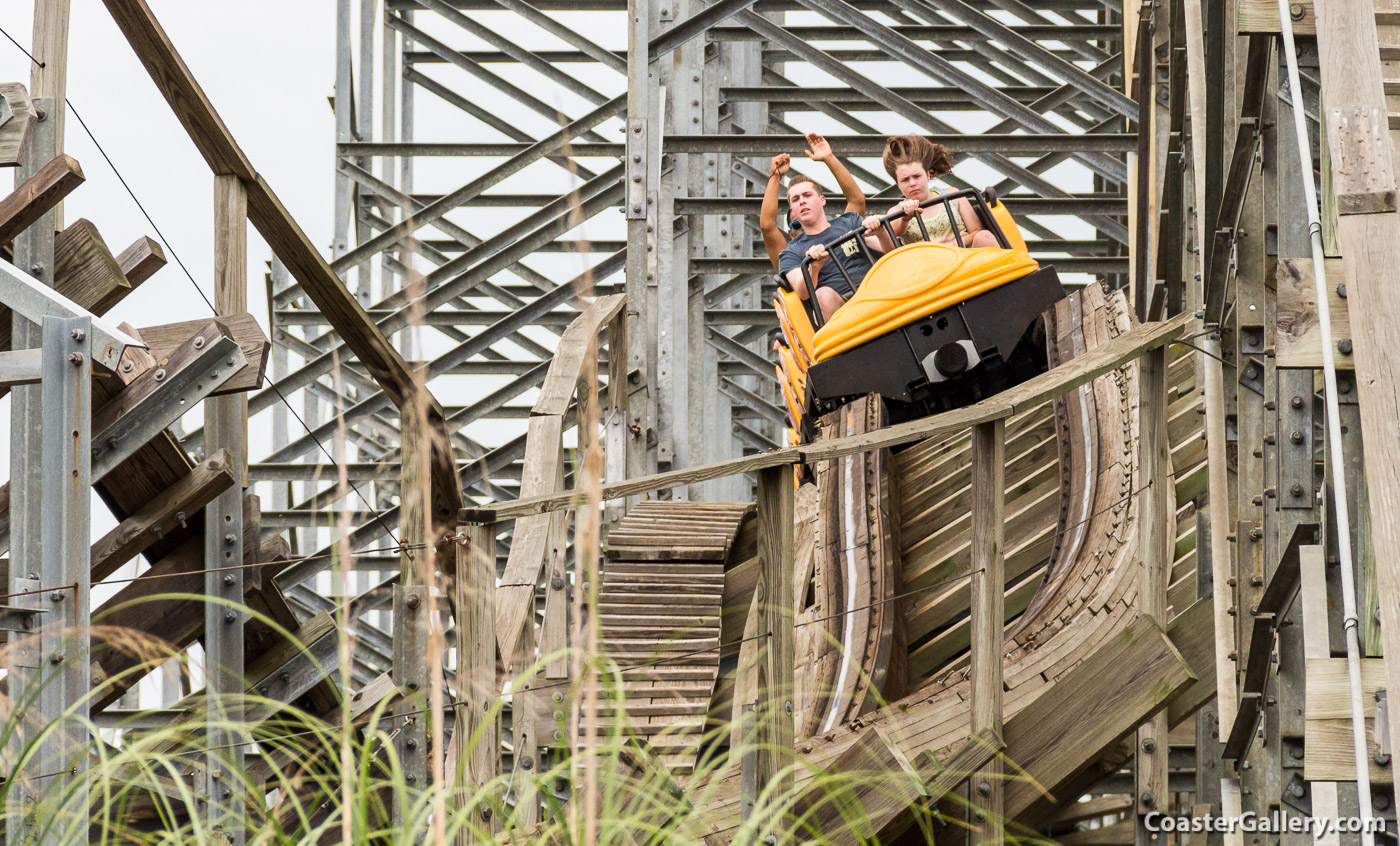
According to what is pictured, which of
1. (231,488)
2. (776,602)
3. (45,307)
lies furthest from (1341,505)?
(231,488)

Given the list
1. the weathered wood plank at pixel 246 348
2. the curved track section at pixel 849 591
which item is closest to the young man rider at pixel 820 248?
the curved track section at pixel 849 591

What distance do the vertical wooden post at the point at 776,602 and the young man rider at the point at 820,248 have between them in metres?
3.20

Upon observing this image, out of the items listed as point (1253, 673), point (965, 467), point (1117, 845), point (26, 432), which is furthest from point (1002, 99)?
point (26, 432)

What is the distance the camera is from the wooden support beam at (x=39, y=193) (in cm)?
388

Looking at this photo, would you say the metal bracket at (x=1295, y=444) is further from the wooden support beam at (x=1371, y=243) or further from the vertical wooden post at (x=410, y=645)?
the vertical wooden post at (x=410, y=645)

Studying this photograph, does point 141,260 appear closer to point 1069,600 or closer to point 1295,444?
point 1069,600

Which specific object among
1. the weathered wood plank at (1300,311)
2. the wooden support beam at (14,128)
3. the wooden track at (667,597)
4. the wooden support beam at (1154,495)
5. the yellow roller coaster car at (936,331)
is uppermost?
the wooden support beam at (14,128)

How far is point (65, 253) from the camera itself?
168 inches

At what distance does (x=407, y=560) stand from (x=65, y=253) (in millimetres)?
1252

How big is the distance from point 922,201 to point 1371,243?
4.02 metres

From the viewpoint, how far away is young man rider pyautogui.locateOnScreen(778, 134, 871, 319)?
6.75 metres

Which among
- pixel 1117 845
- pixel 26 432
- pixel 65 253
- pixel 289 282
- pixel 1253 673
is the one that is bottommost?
pixel 1117 845

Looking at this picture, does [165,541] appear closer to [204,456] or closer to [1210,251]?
[204,456]

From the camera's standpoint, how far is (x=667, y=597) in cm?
642
